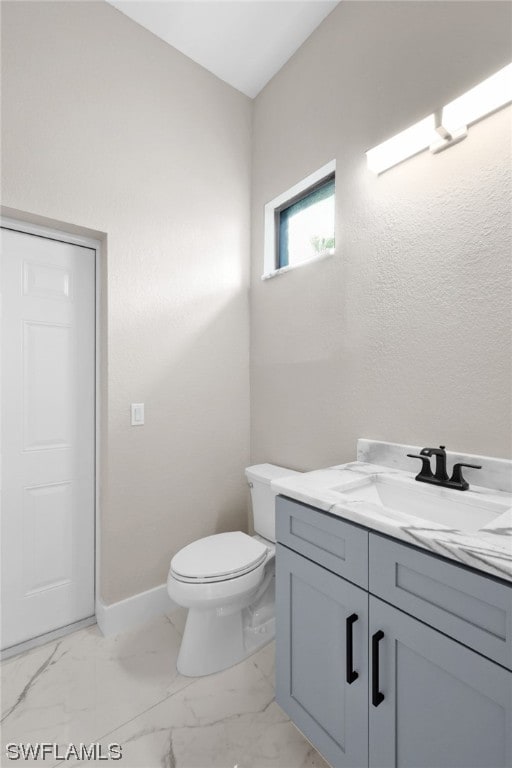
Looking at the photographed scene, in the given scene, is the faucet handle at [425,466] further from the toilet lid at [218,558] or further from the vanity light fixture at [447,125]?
the vanity light fixture at [447,125]

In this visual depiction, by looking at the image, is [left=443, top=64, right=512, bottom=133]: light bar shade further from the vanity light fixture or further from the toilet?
the toilet

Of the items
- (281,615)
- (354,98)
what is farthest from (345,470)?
(354,98)

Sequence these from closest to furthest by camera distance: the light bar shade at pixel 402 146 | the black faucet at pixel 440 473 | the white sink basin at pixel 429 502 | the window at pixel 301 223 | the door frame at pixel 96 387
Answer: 1. the white sink basin at pixel 429 502
2. the black faucet at pixel 440 473
3. the light bar shade at pixel 402 146
4. the door frame at pixel 96 387
5. the window at pixel 301 223

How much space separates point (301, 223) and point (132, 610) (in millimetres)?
2254

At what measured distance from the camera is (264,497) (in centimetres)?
186

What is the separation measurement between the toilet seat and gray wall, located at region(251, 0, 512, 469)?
494 millimetres

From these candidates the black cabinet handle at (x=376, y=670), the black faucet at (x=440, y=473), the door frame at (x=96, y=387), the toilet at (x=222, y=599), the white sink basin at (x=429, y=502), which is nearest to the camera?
the black cabinet handle at (x=376, y=670)

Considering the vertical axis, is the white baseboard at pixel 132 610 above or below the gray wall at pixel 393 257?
below

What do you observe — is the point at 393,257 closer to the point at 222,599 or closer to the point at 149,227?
the point at 149,227

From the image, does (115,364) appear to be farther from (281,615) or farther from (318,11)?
(318,11)

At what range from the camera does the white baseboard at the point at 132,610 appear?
5.68 feet

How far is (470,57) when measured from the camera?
4.03ft

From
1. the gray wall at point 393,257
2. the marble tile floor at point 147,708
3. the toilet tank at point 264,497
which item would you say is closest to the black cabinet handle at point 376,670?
the marble tile floor at point 147,708

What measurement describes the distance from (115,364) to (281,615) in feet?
4.20
